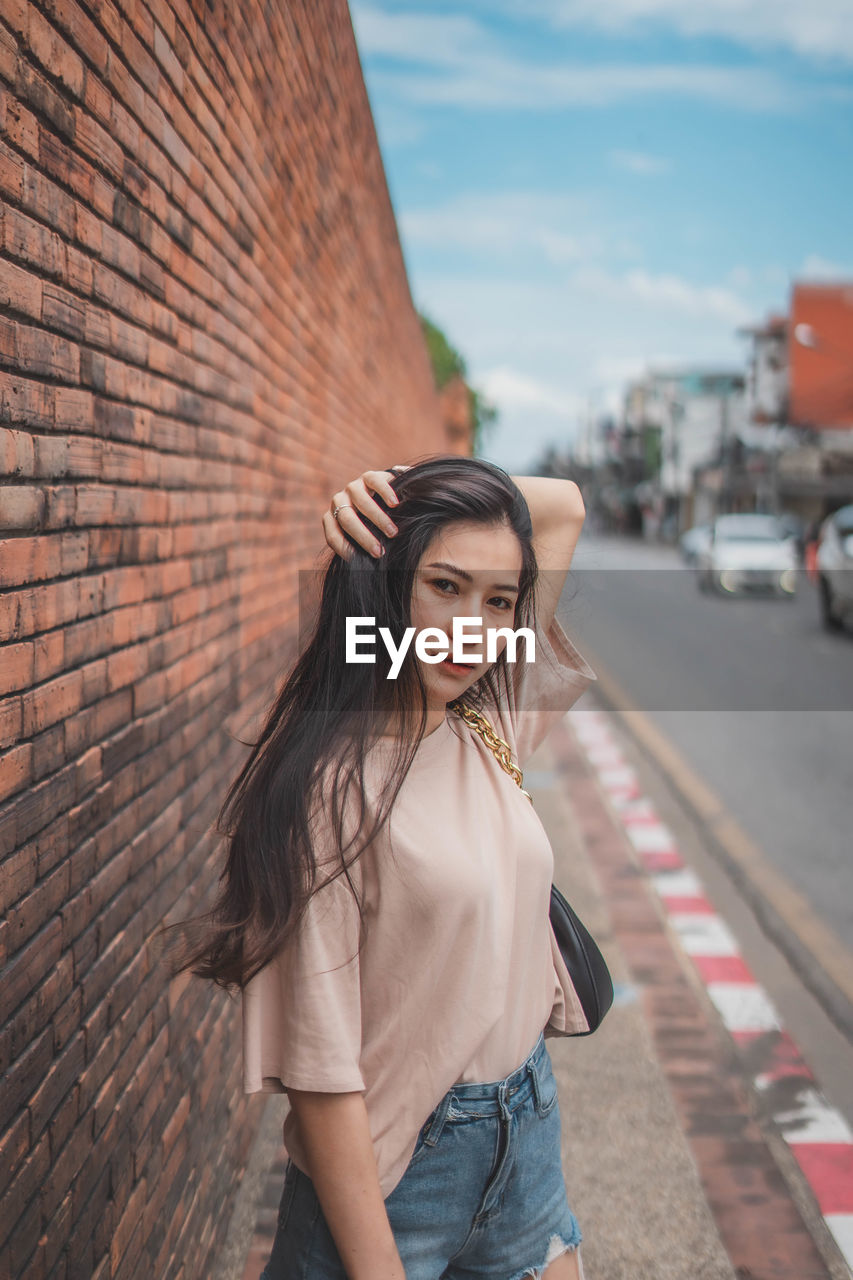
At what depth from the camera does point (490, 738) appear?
182 centimetres

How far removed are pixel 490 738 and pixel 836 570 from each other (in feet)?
54.7

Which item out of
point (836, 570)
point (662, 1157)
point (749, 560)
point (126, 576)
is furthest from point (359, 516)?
point (749, 560)

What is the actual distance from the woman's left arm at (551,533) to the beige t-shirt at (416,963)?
0.42 metres

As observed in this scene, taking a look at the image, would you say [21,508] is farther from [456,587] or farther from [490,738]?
[490,738]

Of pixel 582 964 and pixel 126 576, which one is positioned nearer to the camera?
pixel 582 964

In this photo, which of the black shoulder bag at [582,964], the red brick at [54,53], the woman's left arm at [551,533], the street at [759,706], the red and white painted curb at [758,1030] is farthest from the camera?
the street at [759,706]

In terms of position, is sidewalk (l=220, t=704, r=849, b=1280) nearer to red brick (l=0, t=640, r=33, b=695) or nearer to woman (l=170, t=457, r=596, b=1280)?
woman (l=170, t=457, r=596, b=1280)

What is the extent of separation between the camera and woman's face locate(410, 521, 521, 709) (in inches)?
65.7

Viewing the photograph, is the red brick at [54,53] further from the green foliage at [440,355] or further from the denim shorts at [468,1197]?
the green foliage at [440,355]

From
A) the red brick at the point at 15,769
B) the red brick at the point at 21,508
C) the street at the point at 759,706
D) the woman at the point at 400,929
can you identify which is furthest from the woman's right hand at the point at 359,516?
the street at the point at 759,706

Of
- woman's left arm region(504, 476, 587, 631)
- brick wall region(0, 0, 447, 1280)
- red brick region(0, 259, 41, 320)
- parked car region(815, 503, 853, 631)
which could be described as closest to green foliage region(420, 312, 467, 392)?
parked car region(815, 503, 853, 631)

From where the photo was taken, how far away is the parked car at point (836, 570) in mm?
17062

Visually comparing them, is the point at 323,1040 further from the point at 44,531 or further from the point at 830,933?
the point at 830,933

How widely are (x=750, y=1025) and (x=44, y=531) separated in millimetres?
3572
